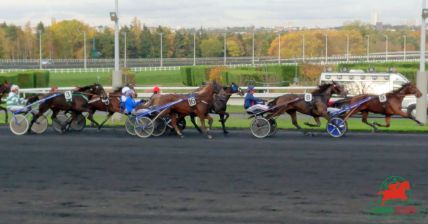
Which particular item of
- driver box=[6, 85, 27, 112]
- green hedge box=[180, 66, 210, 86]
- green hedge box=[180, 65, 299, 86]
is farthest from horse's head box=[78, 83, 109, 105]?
green hedge box=[180, 66, 210, 86]

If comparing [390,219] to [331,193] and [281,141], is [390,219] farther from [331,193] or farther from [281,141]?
[281,141]

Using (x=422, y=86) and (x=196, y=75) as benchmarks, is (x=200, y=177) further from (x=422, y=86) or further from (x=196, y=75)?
(x=196, y=75)

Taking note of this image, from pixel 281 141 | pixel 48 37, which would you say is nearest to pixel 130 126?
pixel 281 141

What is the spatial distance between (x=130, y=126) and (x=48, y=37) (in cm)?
7760

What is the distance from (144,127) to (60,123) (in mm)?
2478

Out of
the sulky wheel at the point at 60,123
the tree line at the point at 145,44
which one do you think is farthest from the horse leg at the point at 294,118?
the tree line at the point at 145,44

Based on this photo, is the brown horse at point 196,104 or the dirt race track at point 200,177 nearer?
the dirt race track at point 200,177

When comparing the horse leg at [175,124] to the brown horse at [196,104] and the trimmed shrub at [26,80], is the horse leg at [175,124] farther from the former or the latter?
the trimmed shrub at [26,80]

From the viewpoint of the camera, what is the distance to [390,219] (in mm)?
8680

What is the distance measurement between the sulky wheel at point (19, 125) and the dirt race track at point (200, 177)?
797 mm

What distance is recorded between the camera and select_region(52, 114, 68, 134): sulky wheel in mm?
19000

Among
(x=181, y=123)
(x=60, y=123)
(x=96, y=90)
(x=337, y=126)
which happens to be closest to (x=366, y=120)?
(x=337, y=126)

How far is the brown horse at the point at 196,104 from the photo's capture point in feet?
58.0

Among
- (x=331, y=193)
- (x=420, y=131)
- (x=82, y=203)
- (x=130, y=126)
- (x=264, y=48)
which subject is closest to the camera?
(x=82, y=203)
